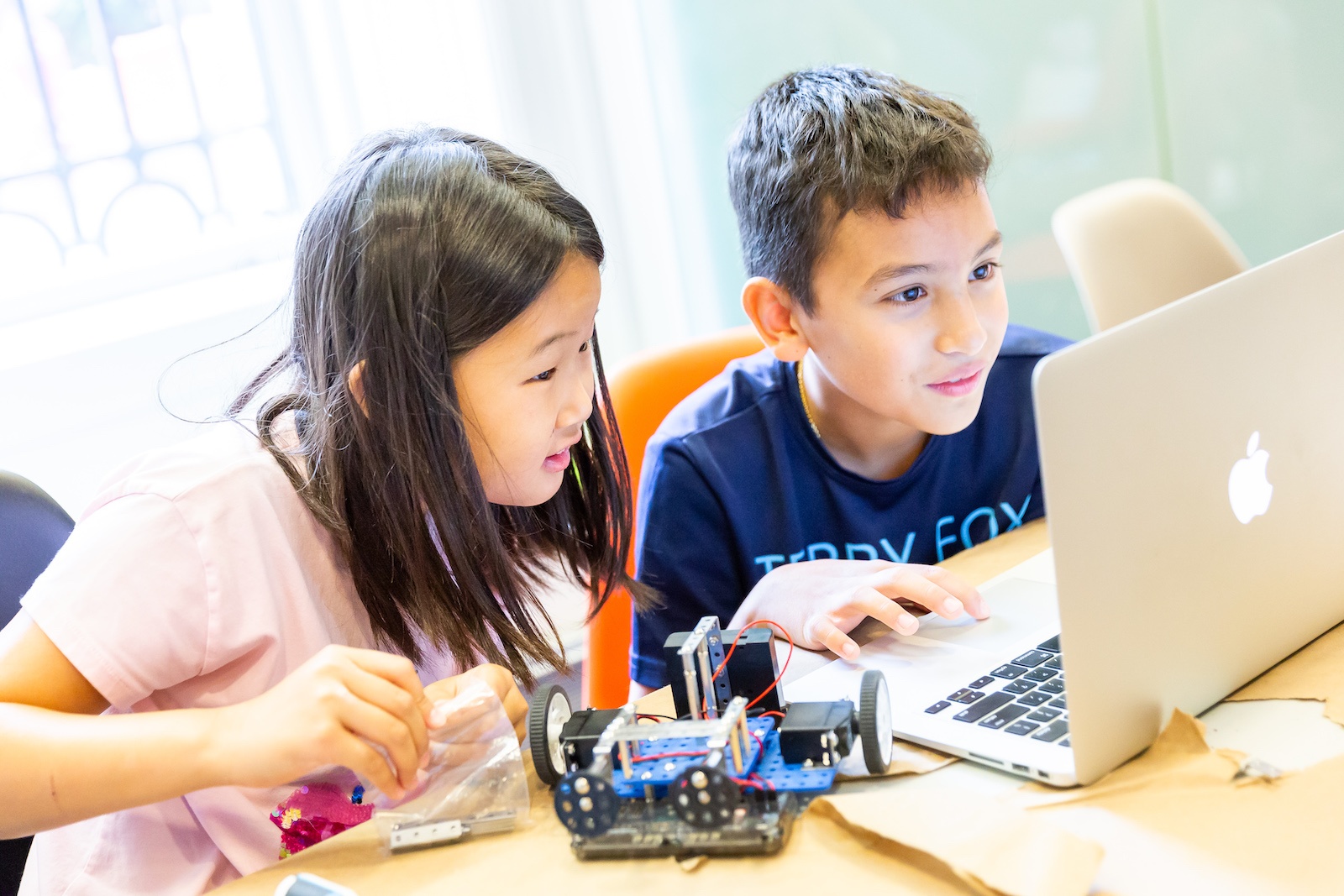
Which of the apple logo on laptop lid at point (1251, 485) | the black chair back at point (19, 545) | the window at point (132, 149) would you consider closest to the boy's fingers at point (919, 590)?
the apple logo on laptop lid at point (1251, 485)

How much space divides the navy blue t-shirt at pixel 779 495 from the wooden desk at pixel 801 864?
48cm

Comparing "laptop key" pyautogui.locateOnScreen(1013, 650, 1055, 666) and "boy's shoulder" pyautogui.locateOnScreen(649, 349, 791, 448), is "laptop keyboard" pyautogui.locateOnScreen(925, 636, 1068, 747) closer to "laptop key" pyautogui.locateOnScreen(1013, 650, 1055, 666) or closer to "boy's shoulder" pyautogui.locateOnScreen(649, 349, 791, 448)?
"laptop key" pyautogui.locateOnScreen(1013, 650, 1055, 666)

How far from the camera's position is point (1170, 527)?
62 cm

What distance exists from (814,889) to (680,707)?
0.17 meters

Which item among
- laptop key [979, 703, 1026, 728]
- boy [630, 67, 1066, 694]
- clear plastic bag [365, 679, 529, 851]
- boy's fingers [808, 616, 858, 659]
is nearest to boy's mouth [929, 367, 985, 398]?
boy [630, 67, 1066, 694]

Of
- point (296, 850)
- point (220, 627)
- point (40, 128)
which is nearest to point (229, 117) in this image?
point (40, 128)

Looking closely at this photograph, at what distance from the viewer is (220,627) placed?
0.86 meters

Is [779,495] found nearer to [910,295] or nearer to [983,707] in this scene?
[910,295]

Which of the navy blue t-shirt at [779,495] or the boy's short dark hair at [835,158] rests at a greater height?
the boy's short dark hair at [835,158]

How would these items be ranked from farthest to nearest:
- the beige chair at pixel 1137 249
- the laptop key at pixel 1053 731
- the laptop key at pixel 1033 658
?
1. the beige chair at pixel 1137 249
2. the laptop key at pixel 1033 658
3. the laptop key at pixel 1053 731

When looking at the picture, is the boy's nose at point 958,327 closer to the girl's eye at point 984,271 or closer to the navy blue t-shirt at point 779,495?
the girl's eye at point 984,271

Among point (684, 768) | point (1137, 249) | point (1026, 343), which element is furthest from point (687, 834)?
point (1137, 249)

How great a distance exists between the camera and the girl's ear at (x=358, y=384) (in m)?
0.91

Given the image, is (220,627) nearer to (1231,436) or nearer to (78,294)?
(1231,436)
